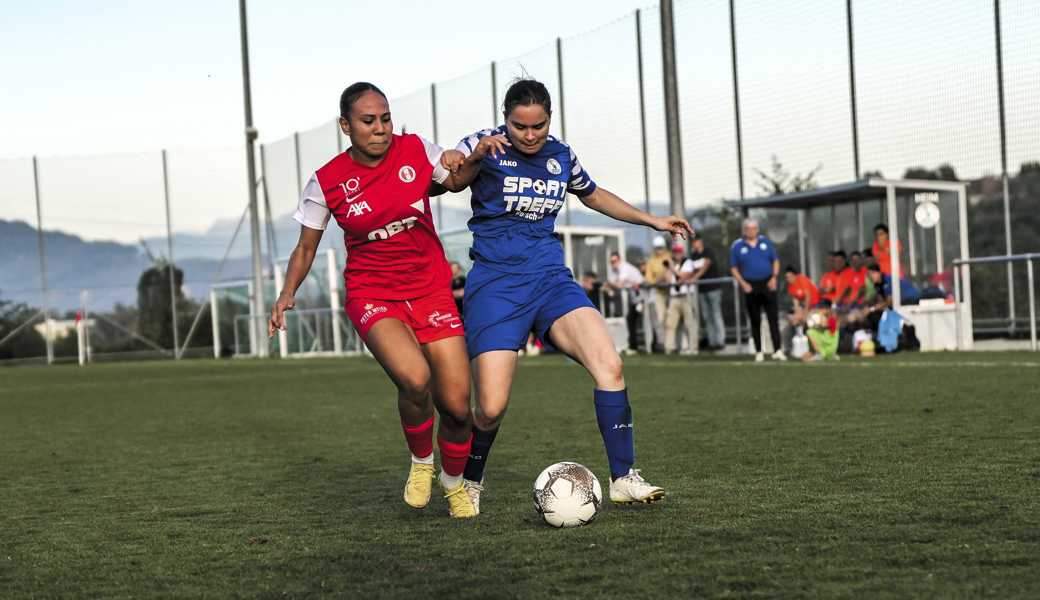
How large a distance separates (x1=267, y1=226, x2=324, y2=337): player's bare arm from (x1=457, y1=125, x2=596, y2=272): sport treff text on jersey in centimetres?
71

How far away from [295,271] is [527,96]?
131 cm

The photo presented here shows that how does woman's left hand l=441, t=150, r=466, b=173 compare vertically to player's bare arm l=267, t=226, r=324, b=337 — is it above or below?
above

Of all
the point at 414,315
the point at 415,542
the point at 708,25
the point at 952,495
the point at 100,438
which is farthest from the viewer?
the point at 708,25

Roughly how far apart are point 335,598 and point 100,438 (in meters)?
7.28

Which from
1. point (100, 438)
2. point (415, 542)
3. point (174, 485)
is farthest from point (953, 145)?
point (415, 542)

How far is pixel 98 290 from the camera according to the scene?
140ft

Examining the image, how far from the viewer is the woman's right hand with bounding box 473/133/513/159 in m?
5.48

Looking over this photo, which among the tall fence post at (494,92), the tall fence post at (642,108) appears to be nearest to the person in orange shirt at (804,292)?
the tall fence post at (642,108)

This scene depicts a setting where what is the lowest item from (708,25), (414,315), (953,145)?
(414,315)

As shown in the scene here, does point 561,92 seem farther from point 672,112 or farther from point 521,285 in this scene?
point 521,285

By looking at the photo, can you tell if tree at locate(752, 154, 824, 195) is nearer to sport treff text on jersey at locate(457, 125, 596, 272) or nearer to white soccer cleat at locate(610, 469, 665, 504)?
sport treff text on jersey at locate(457, 125, 596, 272)

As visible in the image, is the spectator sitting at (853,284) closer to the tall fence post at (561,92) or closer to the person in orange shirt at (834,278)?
the person in orange shirt at (834,278)

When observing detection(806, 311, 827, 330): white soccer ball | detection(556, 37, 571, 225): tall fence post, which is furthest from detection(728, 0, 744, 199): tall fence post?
detection(806, 311, 827, 330): white soccer ball

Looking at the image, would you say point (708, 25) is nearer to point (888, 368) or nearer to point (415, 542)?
point (888, 368)
